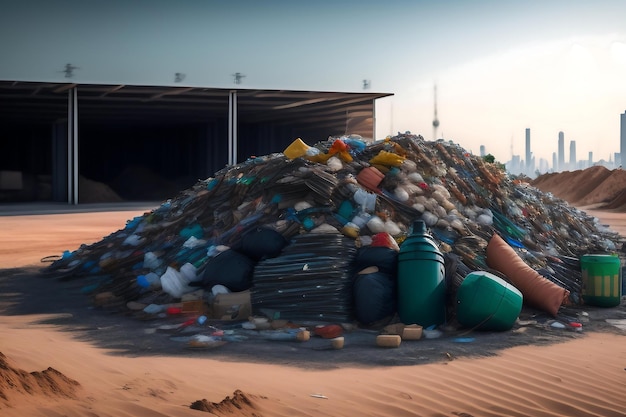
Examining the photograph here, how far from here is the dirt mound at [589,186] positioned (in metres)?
36.4

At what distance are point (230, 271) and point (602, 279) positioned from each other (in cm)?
410

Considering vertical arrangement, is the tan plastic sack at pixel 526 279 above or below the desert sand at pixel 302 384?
above

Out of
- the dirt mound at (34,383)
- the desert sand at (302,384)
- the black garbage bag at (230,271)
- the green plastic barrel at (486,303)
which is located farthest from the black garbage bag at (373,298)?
the dirt mound at (34,383)

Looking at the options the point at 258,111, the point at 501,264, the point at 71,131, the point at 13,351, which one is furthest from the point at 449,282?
the point at 258,111

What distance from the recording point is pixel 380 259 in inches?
289

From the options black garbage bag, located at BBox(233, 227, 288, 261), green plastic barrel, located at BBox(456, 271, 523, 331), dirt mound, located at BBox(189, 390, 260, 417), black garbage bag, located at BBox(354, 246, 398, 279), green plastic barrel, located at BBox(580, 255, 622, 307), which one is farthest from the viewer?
green plastic barrel, located at BBox(580, 255, 622, 307)

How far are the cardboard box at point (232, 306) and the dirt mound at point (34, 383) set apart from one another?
281cm

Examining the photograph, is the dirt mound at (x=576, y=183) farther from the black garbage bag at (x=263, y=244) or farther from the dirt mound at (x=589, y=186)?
the black garbage bag at (x=263, y=244)

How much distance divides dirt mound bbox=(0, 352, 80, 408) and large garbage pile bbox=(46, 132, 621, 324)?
2.90 m

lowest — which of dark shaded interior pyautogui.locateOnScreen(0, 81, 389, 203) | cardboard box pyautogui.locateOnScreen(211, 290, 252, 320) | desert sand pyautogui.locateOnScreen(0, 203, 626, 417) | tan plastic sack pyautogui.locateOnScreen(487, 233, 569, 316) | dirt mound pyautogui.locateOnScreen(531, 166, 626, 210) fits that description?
desert sand pyautogui.locateOnScreen(0, 203, 626, 417)

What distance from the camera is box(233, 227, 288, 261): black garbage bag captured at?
7.81m

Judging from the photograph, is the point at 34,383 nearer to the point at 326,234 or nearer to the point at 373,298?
the point at 373,298

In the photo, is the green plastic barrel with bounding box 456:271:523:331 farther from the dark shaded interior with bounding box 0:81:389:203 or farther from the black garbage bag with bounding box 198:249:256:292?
the dark shaded interior with bounding box 0:81:389:203

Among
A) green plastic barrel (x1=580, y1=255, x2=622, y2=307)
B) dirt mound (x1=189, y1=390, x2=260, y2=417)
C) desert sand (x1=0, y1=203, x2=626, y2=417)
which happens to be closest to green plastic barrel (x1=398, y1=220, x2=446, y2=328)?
desert sand (x1=0, y1=203, x2=626, y2=417)
